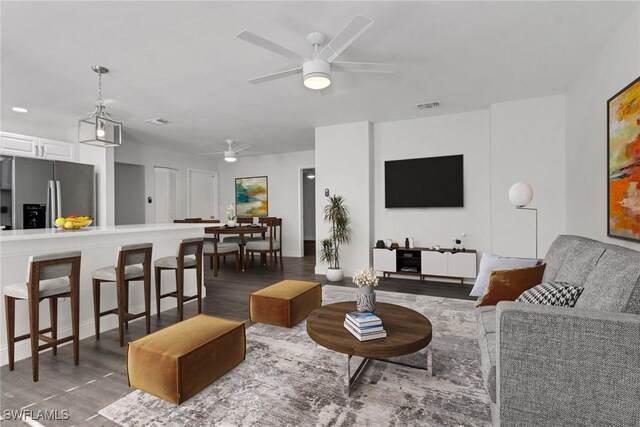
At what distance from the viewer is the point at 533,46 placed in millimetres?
2906

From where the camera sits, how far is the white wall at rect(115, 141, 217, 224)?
261 inches

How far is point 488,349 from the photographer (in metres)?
1.68

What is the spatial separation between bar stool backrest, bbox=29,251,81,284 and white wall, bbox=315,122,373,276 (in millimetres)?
3902

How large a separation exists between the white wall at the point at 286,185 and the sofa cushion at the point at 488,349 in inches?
238

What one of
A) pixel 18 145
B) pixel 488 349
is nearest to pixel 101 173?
pixel 18 145

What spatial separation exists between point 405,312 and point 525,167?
332 centimetres

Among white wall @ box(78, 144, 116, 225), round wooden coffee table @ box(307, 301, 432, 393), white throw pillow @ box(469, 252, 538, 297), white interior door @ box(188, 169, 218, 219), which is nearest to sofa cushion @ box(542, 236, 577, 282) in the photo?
white throw pillow @ box(469, 252, 538, 297)

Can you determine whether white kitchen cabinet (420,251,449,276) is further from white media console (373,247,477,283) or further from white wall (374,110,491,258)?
white wall (374,110,491,258)

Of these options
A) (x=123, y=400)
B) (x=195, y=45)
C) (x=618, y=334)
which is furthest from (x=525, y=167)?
(x=123, y=400)

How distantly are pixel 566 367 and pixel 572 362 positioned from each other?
32 mm

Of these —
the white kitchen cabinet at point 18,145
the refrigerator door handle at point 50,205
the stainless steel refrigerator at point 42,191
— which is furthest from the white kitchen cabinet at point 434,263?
the white kitchen cabinet at point 18,145

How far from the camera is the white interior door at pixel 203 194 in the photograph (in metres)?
8.21

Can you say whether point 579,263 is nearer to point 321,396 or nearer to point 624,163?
point 624,163

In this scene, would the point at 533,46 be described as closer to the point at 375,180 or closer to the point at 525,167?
the point at 525,167
